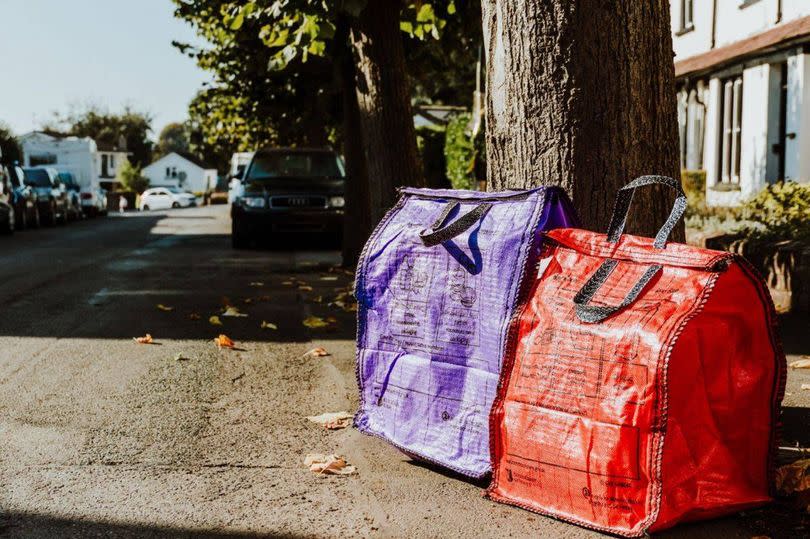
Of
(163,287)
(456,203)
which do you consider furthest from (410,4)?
(456,203)

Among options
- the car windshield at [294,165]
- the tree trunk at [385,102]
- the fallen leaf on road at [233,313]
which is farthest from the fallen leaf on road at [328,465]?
the car windshield at [294,165]

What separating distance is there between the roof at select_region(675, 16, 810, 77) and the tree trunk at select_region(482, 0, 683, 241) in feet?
39.8

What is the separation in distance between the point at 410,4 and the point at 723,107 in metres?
11.6

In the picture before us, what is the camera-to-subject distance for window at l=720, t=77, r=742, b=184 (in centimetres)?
2017

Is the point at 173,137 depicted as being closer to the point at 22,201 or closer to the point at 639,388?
the point at 22,201

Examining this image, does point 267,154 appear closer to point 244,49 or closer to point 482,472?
point 244,49

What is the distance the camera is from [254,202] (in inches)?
703

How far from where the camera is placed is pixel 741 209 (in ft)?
43.7

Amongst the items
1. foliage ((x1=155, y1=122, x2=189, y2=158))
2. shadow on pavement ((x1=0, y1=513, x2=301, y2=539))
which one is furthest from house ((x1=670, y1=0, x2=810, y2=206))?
foliage ((x1=155, y1=122, x2=189, y2=158))

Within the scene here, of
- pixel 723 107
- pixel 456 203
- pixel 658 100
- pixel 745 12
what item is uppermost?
pixel 745 12

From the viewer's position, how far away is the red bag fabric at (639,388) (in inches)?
134

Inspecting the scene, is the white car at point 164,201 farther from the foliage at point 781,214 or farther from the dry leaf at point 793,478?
the dry leaf at point 793,478

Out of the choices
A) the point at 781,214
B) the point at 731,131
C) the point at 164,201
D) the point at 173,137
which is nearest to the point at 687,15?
the point at 731,131

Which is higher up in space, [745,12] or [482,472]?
[745,12]
